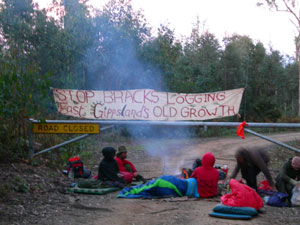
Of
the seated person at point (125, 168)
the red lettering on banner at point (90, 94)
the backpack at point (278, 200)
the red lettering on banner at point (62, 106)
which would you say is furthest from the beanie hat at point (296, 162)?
the red lettering on banner at point (62, 106)

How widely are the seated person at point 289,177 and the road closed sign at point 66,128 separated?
4.38 metres

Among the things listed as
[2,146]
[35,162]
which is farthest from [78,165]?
[2,146]

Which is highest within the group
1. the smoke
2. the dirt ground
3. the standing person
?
the smoke

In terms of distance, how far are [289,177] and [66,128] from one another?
5.28 metres

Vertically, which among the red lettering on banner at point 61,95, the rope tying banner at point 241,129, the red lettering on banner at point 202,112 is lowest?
the rope tying banner at point 241,129

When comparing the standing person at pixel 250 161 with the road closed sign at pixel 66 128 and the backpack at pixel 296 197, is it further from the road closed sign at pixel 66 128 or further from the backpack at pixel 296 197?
the road closed sign at pixel 66 128

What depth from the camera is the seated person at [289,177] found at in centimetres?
718

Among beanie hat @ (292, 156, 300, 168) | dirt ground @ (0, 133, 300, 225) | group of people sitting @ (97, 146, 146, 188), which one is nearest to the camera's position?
dirt ground @ (0, 133, 300, 225)

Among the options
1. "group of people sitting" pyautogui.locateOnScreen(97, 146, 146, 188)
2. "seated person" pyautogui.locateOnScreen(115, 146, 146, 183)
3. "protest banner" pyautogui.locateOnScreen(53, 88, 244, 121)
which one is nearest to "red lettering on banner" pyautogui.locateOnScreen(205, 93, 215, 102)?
"protest banner" pyautogui.locateOnScreen(53, 88, 244, 121)

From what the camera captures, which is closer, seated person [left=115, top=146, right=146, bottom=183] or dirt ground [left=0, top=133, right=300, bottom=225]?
dirt ground [left=0, top=133, right=300, bottom=225]

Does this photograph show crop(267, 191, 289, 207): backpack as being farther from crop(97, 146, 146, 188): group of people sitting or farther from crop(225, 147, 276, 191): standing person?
crop(97, 146, 146, 188): group of people sitting

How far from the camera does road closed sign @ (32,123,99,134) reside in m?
9.45

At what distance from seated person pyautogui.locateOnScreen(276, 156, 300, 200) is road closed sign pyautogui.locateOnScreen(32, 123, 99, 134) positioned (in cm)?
438

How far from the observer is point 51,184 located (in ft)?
27.1
